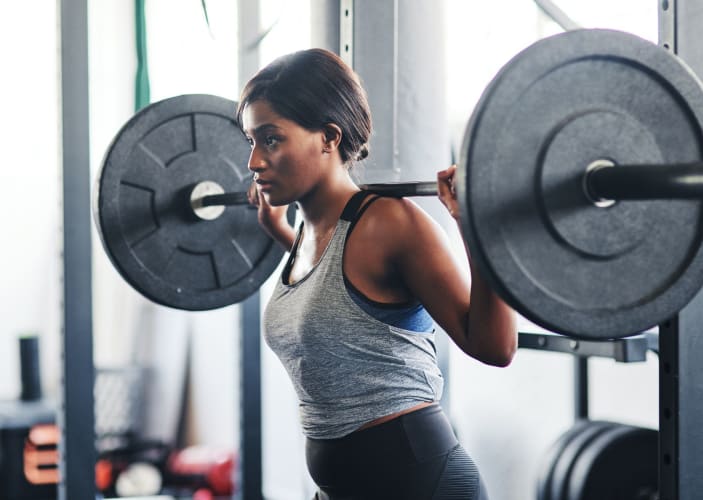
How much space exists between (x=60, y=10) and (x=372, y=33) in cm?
90

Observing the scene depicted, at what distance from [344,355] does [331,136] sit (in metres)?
0.36

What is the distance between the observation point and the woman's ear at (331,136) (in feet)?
4.44

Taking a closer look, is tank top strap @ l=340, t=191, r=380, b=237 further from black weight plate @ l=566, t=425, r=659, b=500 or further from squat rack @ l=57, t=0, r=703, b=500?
black weight plate @ l=566, t=425, r=659, b=500

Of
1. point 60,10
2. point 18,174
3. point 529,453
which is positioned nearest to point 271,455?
point 529,453

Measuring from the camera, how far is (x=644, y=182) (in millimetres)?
908

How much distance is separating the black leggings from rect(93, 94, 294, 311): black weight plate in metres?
0.73

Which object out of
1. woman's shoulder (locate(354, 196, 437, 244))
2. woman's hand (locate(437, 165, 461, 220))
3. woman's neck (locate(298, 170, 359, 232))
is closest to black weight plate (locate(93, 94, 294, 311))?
woman's neck (locate(298, 170, 359, 232))

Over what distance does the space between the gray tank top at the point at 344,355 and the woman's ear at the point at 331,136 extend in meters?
0.11

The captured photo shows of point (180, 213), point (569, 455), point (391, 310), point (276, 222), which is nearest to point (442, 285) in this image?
point (391, 310)

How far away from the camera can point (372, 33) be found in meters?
1.73

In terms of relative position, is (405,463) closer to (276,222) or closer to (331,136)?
(331,136)

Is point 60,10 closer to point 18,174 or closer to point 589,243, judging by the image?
point 589,243

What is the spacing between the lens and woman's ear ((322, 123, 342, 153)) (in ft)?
4.44

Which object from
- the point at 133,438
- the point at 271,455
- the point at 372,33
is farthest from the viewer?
the point at 133,438
